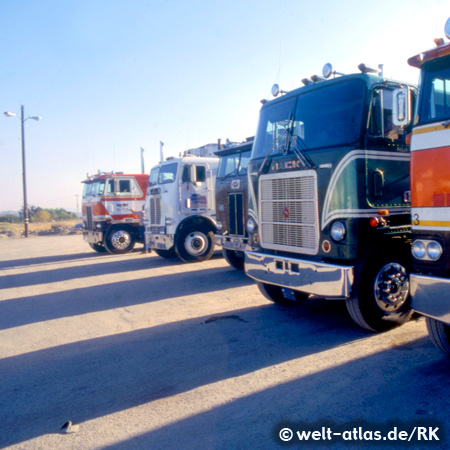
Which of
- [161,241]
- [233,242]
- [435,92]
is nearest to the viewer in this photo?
[435,92]

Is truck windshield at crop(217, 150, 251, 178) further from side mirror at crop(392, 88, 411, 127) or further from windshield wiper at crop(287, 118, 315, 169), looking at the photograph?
side mirror at crop(392, 88, 411, 127)

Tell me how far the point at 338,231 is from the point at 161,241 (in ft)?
24.2

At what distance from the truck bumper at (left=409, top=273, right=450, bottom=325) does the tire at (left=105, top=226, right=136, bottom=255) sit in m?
12.0

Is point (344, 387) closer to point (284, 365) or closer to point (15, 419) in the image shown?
point (284, 365)

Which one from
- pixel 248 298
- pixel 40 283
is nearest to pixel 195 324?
pixel 248 298

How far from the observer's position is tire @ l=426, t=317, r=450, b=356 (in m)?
3.92

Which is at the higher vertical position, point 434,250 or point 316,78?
point 316,78

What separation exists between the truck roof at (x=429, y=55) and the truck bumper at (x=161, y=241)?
8.05m

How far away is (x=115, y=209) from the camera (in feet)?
46.7

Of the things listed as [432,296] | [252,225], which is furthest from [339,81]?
[432,296]

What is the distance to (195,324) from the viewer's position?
5762mm

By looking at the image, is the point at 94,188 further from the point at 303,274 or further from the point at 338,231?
the point at 338,231

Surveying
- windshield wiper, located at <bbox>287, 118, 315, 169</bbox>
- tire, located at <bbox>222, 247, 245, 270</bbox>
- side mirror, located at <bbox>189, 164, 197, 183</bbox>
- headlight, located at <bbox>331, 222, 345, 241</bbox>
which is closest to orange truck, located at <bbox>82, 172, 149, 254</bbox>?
side mirror, located at <bbox>189, 164, 197, 183</bbox>

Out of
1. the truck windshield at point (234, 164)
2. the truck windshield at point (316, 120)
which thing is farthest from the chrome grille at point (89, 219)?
the truck windshield at point (316, 120)
